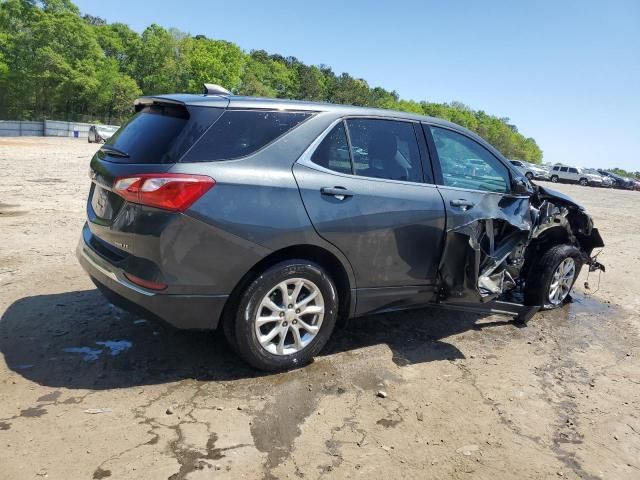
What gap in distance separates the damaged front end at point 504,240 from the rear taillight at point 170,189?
2.11m

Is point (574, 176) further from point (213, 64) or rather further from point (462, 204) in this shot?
point (462, 204)

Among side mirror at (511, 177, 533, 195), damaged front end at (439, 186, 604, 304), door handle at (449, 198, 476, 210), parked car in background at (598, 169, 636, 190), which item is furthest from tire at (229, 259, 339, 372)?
parked car in background at (598, 169, 636, 190)

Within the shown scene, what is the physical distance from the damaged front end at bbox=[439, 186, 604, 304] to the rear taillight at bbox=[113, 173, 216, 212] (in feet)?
6.92

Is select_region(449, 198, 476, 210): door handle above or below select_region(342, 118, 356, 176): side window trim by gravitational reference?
below

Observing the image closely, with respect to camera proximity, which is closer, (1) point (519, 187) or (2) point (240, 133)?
(2) point (240, 133)

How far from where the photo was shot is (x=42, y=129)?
53281 mm

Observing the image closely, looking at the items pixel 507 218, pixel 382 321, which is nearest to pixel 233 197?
pixel 382 321

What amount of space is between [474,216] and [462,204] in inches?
7.1

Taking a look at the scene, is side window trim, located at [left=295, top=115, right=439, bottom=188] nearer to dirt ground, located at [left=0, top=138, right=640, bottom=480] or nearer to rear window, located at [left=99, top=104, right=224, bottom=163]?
rear window, located at [left=99, top=104, right=224, bottom=163]

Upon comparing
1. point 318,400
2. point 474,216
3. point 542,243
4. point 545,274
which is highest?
point 474,216

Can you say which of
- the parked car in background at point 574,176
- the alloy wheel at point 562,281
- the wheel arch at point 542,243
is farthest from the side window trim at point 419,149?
the parked car in background at point 574,176

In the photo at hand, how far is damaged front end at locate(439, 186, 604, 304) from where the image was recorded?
430 cm

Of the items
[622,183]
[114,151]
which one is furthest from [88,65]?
[114,151]

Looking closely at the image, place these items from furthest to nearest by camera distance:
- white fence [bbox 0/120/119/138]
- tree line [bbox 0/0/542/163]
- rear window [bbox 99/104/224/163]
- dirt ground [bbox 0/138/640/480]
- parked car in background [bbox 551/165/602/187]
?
tree line [bbox 0/0/542/163]
white fence [bbox 0/120/119/138]
parked car in background [bbox 551/165/602/187]
rear window [bbox 99/104/224/163]
dirt ground [bbox 0/138/640/480]
